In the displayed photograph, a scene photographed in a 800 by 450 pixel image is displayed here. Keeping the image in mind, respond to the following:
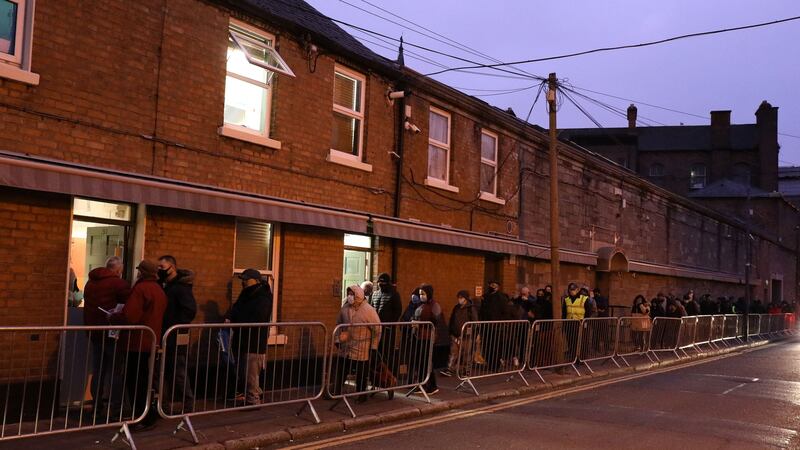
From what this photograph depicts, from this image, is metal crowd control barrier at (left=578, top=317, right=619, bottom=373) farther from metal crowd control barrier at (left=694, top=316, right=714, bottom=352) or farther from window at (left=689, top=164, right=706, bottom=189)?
window at (left=689, top=164, right=706, bottom=189)

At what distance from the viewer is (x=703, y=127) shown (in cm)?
6097

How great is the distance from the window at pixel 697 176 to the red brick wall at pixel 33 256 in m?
56.3

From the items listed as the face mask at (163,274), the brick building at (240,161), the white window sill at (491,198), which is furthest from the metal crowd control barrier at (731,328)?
the face mask at (163,274)

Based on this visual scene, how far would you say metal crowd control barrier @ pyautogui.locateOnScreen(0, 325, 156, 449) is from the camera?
7312 millimetres

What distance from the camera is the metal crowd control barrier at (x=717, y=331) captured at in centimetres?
2197

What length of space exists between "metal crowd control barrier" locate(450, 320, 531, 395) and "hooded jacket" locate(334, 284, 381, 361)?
Answer: 1.54 m

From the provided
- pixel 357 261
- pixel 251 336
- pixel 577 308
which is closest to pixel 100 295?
pixel 251 336

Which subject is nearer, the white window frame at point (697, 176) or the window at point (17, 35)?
the window at point (17, 35)

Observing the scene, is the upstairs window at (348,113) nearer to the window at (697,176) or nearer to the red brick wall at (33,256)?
the red brick wall at (33,256)

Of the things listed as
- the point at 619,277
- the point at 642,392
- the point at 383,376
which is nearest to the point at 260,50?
the point at 383,376

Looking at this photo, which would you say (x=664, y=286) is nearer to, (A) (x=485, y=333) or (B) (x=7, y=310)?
(A) (x=485, y=333)

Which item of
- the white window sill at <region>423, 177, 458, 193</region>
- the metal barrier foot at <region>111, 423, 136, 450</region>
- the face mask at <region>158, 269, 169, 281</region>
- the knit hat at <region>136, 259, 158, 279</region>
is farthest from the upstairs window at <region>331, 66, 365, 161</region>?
the metal barrier foot at <region>111, 423, 136, 450</region>

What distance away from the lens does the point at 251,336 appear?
8797 mm

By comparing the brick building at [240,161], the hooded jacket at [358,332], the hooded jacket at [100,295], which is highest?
the brick building at [240,161]
